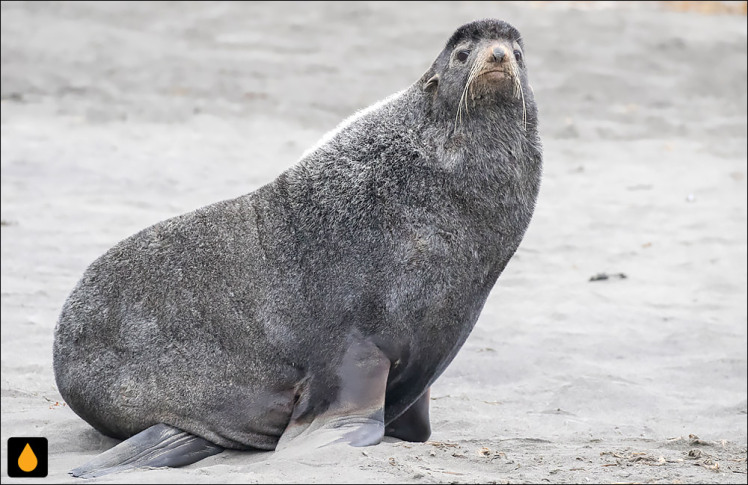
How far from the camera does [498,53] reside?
14.9ft

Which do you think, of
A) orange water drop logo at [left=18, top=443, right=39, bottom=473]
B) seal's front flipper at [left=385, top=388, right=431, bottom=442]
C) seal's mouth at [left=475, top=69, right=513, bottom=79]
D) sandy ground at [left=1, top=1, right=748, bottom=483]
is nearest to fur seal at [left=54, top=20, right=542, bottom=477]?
seal's mouth at [left=475, top=69, right=513, bottom=79]

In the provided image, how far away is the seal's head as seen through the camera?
4.57 meters

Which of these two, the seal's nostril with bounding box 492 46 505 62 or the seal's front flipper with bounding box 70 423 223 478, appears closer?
the seal's front flipper with bounding box 70 423 223 478

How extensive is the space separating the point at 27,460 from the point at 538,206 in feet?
27.2

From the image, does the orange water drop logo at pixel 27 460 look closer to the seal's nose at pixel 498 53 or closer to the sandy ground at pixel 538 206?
the sandy ground at pixel 538 206

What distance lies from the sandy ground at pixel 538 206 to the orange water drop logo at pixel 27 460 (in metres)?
0.07

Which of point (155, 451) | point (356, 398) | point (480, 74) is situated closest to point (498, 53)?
point (480, 74)

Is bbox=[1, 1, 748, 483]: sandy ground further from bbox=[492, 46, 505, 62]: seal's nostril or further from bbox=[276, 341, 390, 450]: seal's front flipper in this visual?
bbox=[492, 46, 505, 62]: seal's nostril

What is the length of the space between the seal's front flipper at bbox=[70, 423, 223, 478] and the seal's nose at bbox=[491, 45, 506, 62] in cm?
200

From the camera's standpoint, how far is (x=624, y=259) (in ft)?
32.7

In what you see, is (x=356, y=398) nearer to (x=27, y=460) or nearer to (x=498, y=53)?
(x=27, y=460)

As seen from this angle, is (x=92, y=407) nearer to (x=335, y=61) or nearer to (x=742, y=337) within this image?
(x=742, y=337)

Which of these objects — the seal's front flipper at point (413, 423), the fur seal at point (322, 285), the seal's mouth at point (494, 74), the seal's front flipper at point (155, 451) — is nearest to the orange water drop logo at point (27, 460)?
the seal's front flipper at point (155, 451)

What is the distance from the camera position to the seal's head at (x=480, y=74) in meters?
4.57
